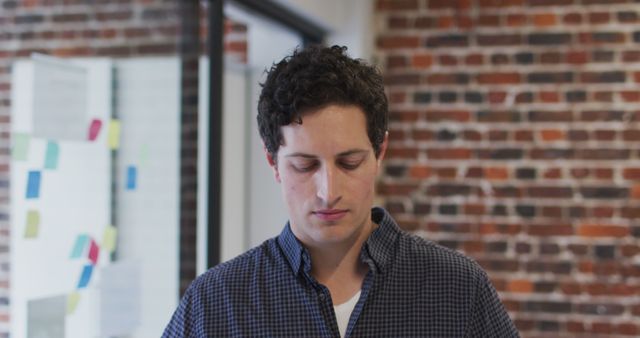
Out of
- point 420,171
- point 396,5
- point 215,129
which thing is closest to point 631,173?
point 420,171

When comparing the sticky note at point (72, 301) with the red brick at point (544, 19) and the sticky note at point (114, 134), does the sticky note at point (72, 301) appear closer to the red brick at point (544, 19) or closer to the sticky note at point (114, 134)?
the sticky note at point (114, 134)

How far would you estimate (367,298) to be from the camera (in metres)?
1.42

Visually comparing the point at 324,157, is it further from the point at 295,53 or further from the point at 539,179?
the point at 539,179

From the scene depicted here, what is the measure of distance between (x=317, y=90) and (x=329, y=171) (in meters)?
0.13

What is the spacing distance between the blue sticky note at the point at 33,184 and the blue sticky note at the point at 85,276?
28 centimetres

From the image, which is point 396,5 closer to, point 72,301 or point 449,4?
point 449,4

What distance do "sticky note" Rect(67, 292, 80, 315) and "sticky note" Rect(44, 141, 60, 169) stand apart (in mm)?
300

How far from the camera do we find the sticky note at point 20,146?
5.64 ft

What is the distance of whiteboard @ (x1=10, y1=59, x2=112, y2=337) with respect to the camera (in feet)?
5.69

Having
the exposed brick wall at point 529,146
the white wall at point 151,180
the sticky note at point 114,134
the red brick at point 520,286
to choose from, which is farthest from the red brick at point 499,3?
the sticky note at point 114,134

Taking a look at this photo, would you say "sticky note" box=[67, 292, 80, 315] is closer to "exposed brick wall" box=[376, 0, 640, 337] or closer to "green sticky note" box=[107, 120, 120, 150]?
"green sticky note" box=[107, 120, 120, 150]

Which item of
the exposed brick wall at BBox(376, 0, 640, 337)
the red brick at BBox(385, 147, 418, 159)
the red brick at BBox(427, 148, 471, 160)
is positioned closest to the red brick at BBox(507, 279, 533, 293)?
the exposed brick wall at BBox(376, 0, 640, 337)

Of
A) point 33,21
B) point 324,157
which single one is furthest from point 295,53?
point 33,21

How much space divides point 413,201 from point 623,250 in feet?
2.83
